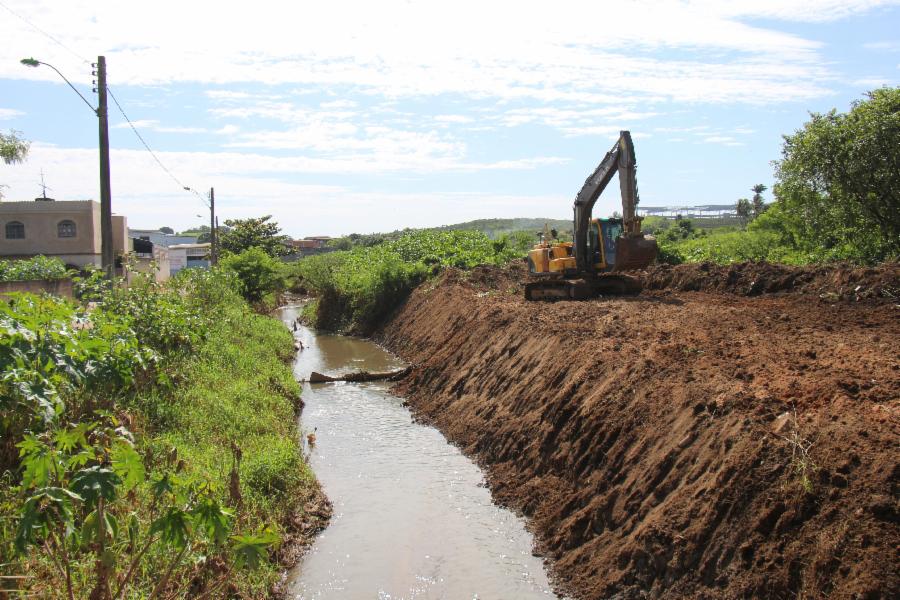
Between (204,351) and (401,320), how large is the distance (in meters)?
13.3

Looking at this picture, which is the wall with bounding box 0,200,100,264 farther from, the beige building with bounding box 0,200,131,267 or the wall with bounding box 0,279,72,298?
the wall with bounding box 0,279,72,298

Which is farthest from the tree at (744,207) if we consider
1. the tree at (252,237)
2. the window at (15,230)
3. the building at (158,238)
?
the window at (15,230)

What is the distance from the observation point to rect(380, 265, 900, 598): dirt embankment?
20.7ft

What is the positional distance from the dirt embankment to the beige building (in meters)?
37.5

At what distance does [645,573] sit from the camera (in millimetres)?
7516

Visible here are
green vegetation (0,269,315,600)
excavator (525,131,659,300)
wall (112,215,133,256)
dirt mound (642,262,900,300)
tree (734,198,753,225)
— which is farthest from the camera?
tree (734,198,753,225)

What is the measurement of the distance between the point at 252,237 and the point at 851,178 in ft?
201

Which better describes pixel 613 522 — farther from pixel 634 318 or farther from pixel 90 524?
pixel 634 318

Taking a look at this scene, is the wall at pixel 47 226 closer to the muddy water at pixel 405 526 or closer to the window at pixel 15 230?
the window at pixel 15 230

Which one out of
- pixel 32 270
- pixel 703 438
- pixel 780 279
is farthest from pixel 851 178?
pixel 32 270

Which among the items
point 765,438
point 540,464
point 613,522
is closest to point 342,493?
point 540,464

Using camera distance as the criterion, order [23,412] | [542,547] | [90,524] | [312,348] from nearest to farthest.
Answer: [90,524]
[23,412]
[542,547]
[312,348]

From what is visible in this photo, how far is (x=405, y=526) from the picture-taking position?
34.4 ft

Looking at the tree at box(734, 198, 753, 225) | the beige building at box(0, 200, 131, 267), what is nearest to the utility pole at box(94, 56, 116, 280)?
the beige building at box(0, 200, 131, 267)
